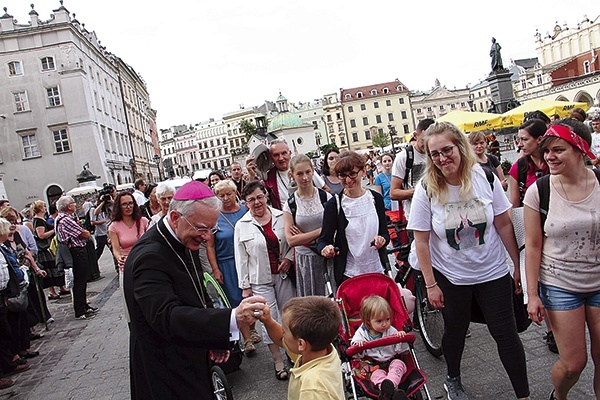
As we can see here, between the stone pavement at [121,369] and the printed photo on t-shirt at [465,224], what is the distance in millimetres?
1338

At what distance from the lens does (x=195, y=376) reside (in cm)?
275

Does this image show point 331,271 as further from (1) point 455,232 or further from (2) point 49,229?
(2) point 49,229

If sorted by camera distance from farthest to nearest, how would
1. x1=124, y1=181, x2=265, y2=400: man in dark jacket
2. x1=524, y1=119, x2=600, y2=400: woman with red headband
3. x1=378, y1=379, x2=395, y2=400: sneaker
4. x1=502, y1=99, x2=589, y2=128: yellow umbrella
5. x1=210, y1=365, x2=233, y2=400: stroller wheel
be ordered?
x1=502, y1=99, x2=589, y2=128: yellow umbrella → x1=210, y1=365, x2=233, y2=400: stroller wheel → x1=378, y1=379, x2=395, y2=400: sneaker → x1=524, y1=119, x2=600, y2=400: woman with red headband → x1=124, y1=181, x2=265, y2=400: man in dark jacket

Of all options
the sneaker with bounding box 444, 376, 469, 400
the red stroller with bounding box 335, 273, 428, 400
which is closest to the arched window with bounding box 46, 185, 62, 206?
the red stroller with bounding box 335, 273, 428, 400

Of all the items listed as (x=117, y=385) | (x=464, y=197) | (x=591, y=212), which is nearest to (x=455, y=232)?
(x=464, y=197)

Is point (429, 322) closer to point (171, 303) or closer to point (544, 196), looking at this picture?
point (544, 196)

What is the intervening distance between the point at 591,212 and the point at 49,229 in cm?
1086

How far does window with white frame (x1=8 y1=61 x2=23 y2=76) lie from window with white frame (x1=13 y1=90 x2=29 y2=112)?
5.12 ft

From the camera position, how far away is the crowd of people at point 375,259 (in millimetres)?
2619

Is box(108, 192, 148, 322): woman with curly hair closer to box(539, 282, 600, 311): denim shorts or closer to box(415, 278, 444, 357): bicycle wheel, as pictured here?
box(415, 278, 444, 357): bicycle wheel

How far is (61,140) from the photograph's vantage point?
131 ft

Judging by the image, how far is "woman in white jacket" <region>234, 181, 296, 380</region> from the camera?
516cm

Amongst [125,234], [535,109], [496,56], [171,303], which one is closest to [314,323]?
[171,303]

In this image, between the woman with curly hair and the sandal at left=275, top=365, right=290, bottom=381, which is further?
the woman with curly hair
